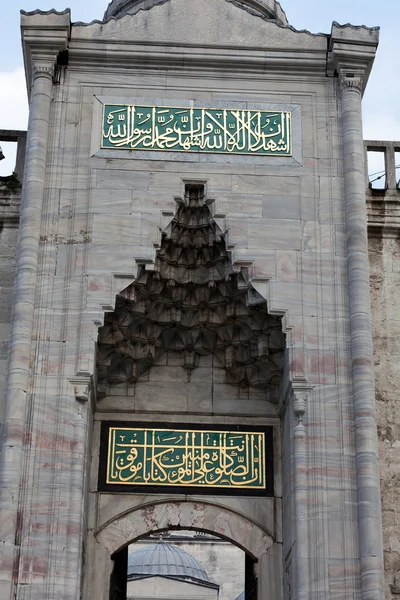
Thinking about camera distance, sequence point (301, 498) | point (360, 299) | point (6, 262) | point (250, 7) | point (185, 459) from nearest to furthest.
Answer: point (301, 498) → point (360, 299) → point (185, 459) → point (6, 262) → point (250, 7)

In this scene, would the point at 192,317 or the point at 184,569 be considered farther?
the point at 184,569

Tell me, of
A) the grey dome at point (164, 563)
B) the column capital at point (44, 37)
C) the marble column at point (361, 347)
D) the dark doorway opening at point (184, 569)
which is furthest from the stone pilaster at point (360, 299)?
the grey dome at point (164, 563)

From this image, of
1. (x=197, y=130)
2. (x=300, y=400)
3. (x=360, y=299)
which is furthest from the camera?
(x=197, y=130)

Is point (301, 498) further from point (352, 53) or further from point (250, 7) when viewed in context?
point (250, 7)

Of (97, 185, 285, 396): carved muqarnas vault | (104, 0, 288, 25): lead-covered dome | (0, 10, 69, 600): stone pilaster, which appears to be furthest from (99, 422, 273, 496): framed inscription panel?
(104, 0, 288, 25): lead-covered dome

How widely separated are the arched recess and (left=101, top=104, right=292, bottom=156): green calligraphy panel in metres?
3.25

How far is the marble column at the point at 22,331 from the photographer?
26.6ft

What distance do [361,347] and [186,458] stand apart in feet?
6.41

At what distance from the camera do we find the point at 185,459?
9.56 metres

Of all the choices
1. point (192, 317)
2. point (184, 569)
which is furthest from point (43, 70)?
point (184, 569)

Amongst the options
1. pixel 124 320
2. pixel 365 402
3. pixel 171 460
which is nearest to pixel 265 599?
pixel 171 460

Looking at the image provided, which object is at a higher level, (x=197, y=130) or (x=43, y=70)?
(x=43, y=70)

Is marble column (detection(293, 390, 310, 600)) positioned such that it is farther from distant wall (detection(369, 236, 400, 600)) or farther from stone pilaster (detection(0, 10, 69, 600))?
stone pilaster (detection(0, 10, 69, 600))

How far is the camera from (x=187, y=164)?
31.8 ft
